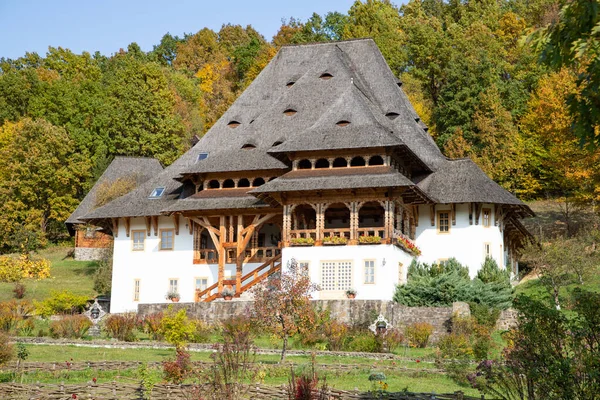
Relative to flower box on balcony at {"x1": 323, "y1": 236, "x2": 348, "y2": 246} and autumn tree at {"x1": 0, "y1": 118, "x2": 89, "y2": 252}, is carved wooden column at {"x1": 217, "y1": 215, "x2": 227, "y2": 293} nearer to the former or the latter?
flower box on balcony at {"x1": 323, "y1": 236, "x2": 348, "y2": 246}

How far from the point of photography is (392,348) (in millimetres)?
34281

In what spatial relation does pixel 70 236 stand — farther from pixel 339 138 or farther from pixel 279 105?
pixel 339 138

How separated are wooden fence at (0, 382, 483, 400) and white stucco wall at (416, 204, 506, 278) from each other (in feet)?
81.6

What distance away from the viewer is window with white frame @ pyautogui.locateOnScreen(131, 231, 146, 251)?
161ft

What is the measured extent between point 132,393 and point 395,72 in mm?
56208

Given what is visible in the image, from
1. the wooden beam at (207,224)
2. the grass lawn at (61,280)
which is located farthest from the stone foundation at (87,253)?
the wooden beam at (207,224)

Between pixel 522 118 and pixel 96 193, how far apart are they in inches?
1136

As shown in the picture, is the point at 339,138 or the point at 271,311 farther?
the point at 339,138

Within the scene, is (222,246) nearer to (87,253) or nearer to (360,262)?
(360,262)

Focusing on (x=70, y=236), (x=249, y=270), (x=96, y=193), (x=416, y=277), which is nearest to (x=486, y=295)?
(x=416, y=277)

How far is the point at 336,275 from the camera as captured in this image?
41844mm

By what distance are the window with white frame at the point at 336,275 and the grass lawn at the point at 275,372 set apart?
34.8ft

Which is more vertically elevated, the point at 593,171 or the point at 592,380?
the point at 593,171

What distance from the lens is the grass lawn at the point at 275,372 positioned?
976 inches
